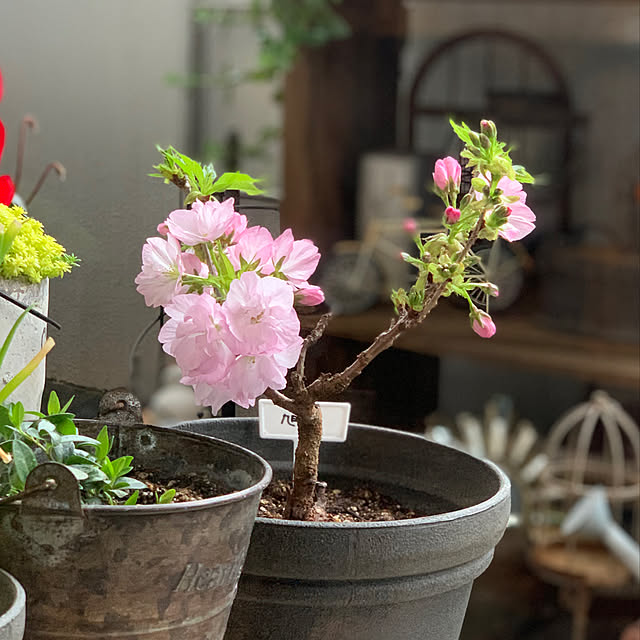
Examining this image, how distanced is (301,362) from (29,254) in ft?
0.50

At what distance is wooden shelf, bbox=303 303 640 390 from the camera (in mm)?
2805

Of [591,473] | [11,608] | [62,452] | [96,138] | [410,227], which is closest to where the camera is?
[11,608]

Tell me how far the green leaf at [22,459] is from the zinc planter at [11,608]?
0.05m

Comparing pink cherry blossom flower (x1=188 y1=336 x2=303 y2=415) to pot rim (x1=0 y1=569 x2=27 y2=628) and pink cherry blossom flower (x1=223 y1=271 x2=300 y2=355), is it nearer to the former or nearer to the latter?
pink cherry blossom flower (x1=223 y1=271 x2=300 y2=355)

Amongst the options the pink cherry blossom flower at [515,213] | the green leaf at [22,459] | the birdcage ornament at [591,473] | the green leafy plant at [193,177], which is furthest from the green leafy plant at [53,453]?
the birdcage ornament at [591,473]

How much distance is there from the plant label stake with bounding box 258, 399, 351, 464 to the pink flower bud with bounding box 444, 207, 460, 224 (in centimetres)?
17

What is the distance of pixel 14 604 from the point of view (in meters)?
0.32

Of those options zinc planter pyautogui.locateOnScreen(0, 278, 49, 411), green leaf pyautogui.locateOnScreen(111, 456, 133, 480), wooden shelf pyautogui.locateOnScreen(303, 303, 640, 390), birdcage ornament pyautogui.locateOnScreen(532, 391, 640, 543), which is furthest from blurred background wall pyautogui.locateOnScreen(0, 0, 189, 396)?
birdcage ornament pyautogui.locateOnScreen(532, 391, 640, 543)

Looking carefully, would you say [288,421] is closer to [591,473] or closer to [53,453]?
[53,453]

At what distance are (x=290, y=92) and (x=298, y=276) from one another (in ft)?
9.03

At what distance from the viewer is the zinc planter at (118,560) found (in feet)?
1.17

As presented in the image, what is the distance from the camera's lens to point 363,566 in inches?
17.7

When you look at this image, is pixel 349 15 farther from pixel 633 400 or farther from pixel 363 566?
pixel 363 566

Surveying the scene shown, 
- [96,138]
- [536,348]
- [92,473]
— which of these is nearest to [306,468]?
[92,473]
